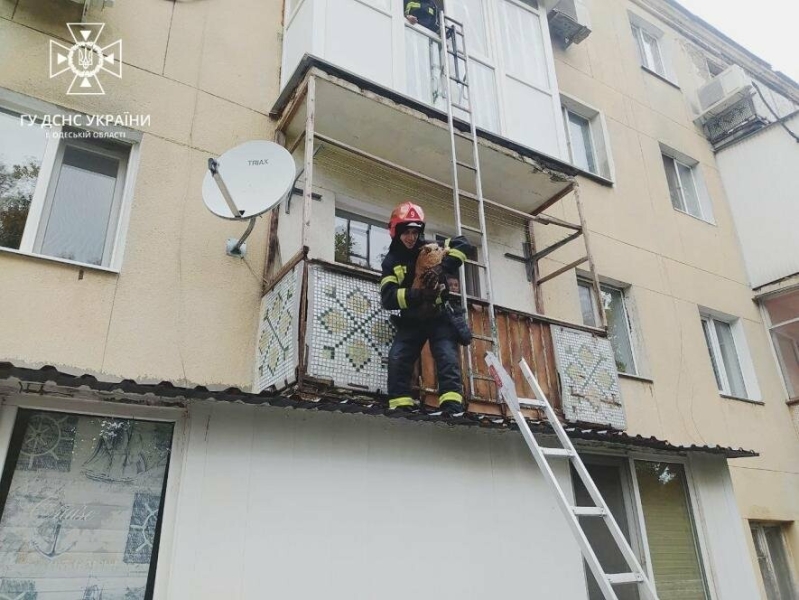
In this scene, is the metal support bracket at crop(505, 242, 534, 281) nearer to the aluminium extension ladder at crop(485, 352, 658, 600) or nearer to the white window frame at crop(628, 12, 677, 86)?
the aluminium extension ladder at crop(485, 352, 658, 600)

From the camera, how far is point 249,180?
17.7 feet

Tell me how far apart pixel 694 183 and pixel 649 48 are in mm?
3184

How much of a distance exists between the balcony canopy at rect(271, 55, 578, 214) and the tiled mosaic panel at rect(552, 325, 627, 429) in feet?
6.82

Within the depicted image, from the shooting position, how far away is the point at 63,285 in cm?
491

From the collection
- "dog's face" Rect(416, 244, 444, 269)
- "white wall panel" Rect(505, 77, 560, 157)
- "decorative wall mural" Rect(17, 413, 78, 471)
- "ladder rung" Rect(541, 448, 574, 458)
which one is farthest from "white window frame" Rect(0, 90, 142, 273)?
"white wall panel" Rect(505, 77, 560, 157)

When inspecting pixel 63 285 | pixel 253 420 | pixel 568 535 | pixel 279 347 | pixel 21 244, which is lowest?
pixel 568 535

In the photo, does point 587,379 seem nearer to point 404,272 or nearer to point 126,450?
point 404,272

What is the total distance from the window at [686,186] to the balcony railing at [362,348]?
6.33 metres

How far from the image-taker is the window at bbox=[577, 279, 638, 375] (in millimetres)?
8797

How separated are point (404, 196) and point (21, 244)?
4.05 m

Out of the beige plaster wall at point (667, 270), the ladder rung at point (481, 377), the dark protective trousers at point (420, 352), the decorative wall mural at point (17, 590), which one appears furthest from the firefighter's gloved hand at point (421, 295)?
the beige plaster wall at point (667, 270)

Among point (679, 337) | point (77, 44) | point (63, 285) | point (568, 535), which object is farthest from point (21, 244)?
point (679, 337)

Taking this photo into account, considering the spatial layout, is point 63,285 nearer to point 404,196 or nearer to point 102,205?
point 102,205

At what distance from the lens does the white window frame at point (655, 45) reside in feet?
40.6
